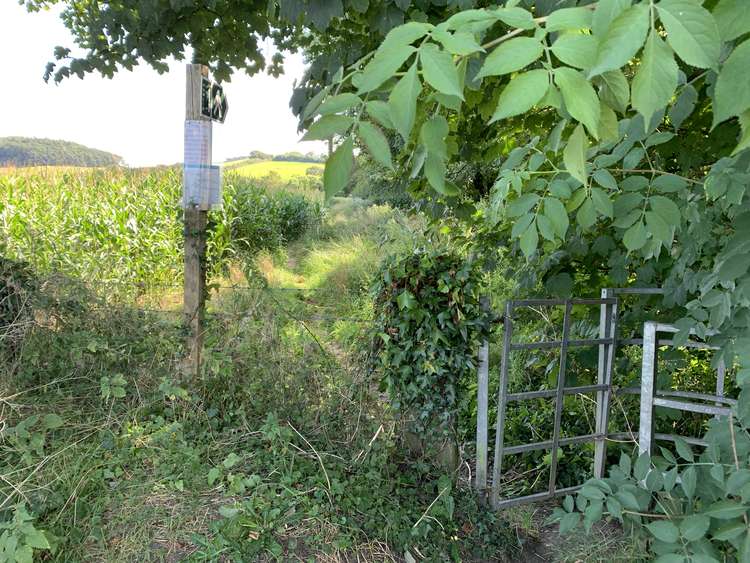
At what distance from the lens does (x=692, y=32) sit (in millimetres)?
718

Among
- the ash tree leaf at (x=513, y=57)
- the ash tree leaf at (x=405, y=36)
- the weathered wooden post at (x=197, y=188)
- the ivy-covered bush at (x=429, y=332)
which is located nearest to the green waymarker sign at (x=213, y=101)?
the weathered wooden post at (x=197, y=188)

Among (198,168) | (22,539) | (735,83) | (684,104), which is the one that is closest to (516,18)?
(735,83)

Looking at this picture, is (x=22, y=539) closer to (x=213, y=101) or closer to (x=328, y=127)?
(x=328, y=127)

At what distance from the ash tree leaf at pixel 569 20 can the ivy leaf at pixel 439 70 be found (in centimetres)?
16

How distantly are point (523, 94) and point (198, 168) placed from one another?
134 inches

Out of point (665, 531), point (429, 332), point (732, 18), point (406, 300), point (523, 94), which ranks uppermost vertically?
point (732, 18)

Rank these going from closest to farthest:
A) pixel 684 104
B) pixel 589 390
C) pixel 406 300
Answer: pixel 684 104 < pixel 406 300 < pixel 589 390

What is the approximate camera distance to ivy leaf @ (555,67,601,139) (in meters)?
0.80

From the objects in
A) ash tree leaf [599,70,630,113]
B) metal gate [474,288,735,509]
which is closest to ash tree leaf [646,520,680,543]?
metal gate [474,288,735,509]

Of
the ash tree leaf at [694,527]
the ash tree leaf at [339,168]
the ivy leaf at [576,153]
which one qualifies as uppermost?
the ivy leaf at [576,153]

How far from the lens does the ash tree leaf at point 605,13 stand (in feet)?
2.48

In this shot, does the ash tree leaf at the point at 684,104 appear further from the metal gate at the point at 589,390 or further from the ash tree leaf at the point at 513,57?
the metal gate at the point at 589,390

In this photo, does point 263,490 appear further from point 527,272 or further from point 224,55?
point 224,55

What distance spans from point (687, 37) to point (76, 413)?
3594mm
